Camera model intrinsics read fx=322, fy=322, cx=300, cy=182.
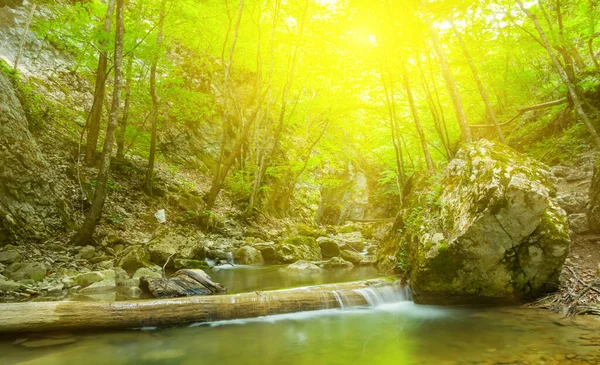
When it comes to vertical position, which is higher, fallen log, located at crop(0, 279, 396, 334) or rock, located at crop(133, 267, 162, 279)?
rock, located at crop(133, 267, 162, 279)

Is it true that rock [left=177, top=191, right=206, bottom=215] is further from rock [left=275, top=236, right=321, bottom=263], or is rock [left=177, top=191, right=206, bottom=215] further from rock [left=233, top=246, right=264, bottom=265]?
rock [left=275, top=236, right=321, bottom=263]

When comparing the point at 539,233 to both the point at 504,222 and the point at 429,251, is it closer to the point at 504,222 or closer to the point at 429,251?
the point at 504,222

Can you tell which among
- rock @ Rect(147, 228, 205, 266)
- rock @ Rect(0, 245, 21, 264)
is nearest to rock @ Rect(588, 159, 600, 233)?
rock @ Rect(147, 228, 205, 266)

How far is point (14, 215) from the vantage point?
23.9 feet

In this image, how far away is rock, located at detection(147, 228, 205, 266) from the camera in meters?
8.69

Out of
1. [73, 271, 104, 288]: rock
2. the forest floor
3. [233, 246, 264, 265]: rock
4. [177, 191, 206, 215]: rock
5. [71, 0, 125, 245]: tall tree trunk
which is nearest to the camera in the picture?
the forest floor

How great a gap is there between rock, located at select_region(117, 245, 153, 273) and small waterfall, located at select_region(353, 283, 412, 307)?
5228 millimetres

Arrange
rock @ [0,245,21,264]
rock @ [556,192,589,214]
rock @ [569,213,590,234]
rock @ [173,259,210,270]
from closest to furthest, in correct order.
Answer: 1. rock @ [0,245,21,264]
2. rock @ [569,213,590,234]
3. rock @ [556,192,589,214]
4. rock @ [173,259,210,270]

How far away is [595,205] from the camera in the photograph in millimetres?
6859

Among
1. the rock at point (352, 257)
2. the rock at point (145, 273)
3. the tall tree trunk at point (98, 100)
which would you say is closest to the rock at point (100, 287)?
the rock at point (145, 273)

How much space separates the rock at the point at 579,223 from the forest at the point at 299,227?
0.04 meters

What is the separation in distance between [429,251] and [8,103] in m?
10.5

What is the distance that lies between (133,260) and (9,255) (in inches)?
89.6

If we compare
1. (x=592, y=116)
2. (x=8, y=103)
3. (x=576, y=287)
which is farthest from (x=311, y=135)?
(x=576, y=287)
